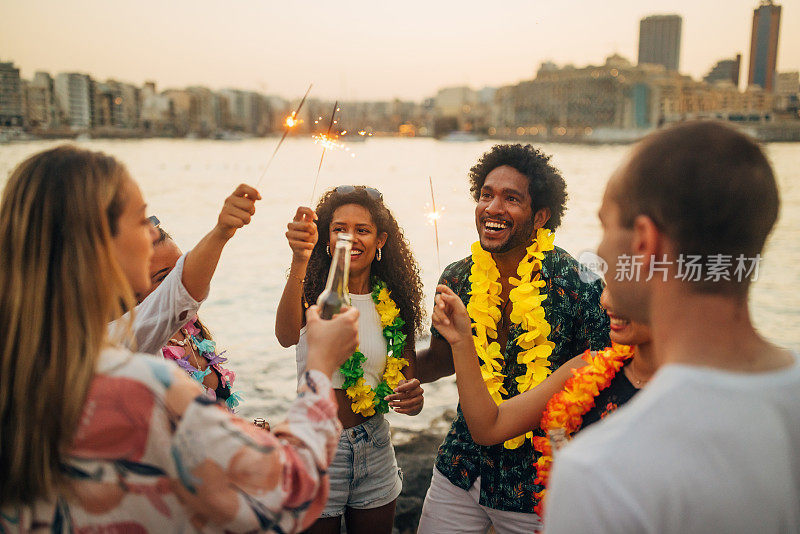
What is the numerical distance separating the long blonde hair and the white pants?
6.24ft

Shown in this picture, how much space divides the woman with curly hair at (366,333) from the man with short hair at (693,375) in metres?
1.61

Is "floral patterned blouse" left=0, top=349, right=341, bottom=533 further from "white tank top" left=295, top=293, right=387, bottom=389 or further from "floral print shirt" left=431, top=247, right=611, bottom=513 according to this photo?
"white tank top" left=295, top=293, right=387, bottom=389

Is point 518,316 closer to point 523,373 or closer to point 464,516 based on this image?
point 523,373

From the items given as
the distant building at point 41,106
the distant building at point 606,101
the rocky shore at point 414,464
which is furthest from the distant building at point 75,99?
the distant building at point 606,101

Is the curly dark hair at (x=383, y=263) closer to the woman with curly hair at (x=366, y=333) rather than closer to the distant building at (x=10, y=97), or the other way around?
the woman with curly hair at (x=366, y=333)

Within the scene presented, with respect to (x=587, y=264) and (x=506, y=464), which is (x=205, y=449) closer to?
(x=506, y=464)

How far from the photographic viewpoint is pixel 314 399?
1342mm

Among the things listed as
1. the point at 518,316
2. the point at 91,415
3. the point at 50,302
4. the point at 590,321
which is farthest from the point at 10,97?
the point at 91,415

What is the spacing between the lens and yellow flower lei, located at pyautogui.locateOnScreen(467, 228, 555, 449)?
2637 mm

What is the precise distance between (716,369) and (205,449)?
3.18 ft

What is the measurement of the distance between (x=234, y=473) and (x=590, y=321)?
197cm

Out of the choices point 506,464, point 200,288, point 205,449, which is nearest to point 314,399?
point 205,449

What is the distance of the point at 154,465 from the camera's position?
1.12 m

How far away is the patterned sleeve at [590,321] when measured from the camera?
2613mm
